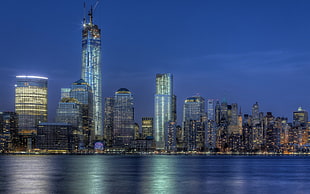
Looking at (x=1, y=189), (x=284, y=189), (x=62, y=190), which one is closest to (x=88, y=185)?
(x=62, y=190)

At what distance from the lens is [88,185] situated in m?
83.3

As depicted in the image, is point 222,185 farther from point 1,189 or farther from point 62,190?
point 1,189

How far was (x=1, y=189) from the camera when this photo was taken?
75312mm

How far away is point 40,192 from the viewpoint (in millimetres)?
71500

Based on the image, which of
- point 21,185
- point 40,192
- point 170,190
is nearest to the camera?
point 40,192

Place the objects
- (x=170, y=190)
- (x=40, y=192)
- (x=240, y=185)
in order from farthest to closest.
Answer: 1. (x=240, y=185)
2. (x=170, y=190)
3. (x=40, y=192)

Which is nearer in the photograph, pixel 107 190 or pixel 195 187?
pixel 107 190

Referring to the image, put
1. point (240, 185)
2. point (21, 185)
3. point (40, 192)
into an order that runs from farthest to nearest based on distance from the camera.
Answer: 1. point (240, 185)
2. point (21, 185)
3. point (40, 192)

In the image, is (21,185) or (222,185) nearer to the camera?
(21,185)

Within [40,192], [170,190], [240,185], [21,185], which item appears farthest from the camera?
[240,185]

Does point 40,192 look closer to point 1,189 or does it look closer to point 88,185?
→ point 1,189

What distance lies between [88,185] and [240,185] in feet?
82.5

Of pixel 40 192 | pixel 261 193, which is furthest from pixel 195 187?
pixel 40 192

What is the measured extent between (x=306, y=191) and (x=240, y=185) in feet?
41.7
